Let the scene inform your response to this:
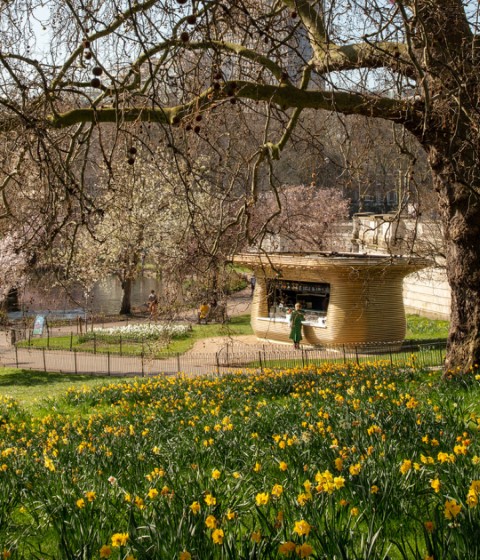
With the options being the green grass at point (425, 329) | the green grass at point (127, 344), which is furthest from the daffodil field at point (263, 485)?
the green grass at point (425, 329)

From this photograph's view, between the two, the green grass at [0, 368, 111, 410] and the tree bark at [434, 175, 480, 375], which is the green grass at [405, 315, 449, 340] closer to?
the green grass at [0, 368, 111, 410]

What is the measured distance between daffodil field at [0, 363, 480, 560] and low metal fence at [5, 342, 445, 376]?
1252 cm

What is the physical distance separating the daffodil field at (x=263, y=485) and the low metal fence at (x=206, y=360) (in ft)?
41.1

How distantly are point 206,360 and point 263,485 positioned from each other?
19355 millimetres

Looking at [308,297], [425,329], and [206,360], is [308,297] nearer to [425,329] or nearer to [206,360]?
[206,360]

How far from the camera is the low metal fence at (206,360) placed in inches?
866

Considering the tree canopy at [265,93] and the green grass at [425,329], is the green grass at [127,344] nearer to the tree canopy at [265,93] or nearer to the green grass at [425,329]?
the green grass at [425,329]

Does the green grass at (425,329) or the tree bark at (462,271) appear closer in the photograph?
the tree bark at (462,271)

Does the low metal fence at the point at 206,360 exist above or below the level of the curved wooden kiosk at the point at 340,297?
below

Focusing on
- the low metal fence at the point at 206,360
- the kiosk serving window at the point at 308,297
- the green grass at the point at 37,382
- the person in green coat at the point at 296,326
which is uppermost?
the kiosk serving window at the point at 308,297

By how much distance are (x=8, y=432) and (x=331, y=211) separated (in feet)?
126

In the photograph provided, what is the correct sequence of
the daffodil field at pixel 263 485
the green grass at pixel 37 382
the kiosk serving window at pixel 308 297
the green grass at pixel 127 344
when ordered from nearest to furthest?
the daffodil field at pixel 263 485 < the green grass at pixel 37 382 < the kiosk serving window at pixel 308 297 < the green grass at pixel 127 344

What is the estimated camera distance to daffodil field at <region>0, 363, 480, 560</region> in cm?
350

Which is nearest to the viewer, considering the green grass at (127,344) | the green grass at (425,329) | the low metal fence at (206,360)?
the low metal fence at (206,360)
